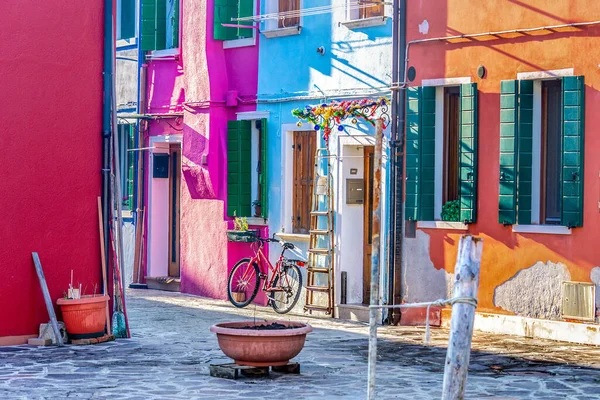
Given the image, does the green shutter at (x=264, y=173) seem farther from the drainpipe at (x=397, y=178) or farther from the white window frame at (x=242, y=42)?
the drainpipe at (x=397, y=178)

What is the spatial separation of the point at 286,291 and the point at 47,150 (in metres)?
5.05

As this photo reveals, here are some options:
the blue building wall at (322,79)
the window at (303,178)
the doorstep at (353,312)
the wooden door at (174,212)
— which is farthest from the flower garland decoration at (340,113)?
the wooden door at (174,212)

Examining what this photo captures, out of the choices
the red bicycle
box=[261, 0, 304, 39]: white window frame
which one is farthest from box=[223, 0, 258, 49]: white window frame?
the red bicycle

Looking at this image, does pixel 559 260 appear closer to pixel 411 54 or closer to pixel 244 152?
pixel 411 54

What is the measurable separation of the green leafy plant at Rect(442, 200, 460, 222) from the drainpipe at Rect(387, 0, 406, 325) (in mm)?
771

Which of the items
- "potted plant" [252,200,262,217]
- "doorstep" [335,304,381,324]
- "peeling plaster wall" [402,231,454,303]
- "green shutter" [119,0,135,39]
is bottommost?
"doorstep" [335,304,381,324]

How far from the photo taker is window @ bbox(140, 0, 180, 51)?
23.1 meters

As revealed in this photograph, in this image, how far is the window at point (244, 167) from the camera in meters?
21.0

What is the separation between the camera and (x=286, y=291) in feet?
63.5

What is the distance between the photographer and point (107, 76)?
16.3m

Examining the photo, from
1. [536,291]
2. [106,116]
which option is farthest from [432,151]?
[106,116]

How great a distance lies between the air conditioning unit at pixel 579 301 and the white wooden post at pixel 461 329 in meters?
8.61

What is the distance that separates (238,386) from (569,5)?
6.94 m

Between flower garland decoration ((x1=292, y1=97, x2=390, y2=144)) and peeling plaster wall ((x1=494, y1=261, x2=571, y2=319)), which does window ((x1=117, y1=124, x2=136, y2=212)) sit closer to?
flower garland decoration ((x1=292, y1=97, x2=390, y2=144))
